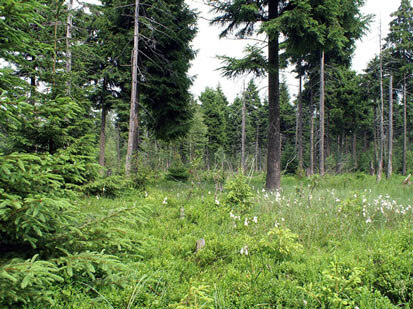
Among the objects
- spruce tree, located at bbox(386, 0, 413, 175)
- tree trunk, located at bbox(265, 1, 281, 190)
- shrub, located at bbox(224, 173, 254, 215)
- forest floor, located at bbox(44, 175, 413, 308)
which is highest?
spruce tree, located at bbox(386, 0, 413, 175)

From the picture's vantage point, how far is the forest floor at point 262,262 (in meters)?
2.32

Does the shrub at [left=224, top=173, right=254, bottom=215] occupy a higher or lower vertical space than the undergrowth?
higher

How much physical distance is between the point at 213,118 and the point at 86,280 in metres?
30.4

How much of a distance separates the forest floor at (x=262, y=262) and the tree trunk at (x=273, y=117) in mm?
2621

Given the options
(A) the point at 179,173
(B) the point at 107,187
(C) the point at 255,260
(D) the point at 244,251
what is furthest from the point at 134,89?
(C) the point at 255,260

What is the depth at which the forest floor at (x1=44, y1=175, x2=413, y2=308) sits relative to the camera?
7.61 ft

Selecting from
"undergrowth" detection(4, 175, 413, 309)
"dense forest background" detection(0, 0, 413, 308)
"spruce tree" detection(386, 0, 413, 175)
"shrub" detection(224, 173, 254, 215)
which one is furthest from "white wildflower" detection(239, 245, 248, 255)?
"spruce tree" detection(386, 0, 413, 175)

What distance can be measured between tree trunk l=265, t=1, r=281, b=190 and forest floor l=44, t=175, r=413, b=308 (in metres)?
2.62

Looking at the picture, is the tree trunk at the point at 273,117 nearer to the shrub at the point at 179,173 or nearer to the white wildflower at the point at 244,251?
the shrub at the point at 179,173

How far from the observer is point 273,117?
27.4 ft

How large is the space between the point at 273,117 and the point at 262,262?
613 cm

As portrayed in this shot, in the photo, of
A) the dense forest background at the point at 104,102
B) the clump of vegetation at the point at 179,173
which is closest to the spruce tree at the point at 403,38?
the dense forest background at the point at 104,102

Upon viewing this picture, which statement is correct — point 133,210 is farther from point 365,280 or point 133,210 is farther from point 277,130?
point 277,130

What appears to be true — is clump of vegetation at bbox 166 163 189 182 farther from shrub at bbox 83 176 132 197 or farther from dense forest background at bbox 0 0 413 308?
shrub at bbox 83 176 132 197
